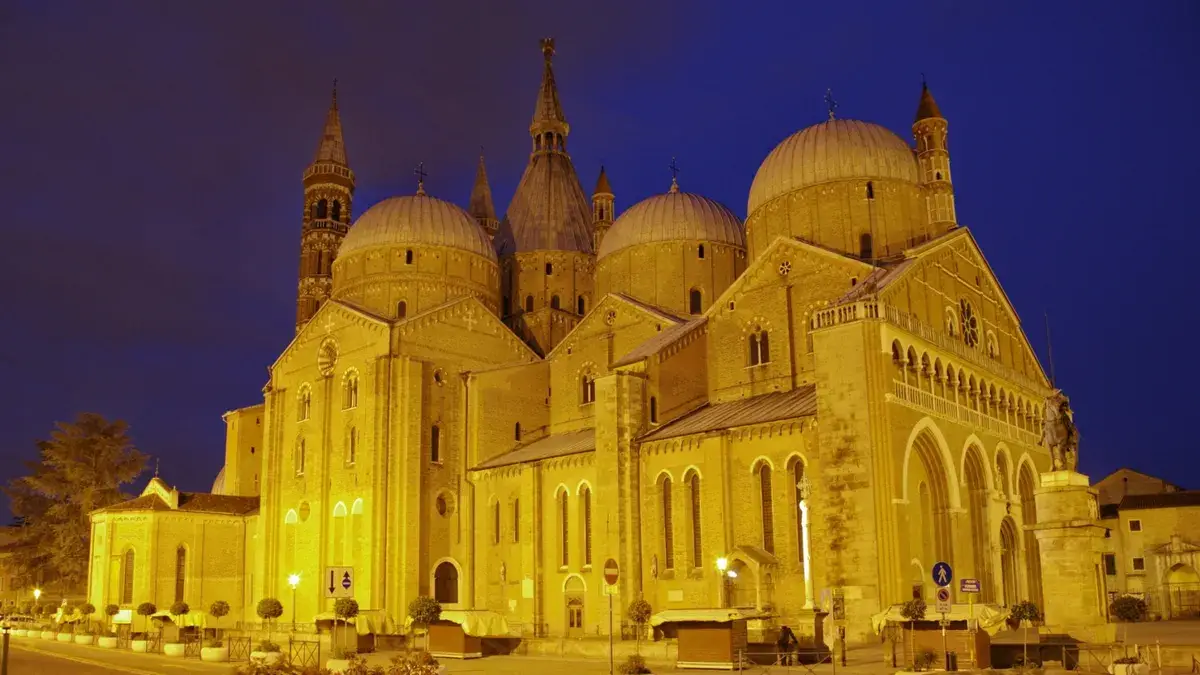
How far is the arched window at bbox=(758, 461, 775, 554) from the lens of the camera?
34.9 m

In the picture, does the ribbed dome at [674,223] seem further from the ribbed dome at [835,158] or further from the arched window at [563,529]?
the arched window at [563,529]

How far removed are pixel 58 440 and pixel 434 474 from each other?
91.1 feet

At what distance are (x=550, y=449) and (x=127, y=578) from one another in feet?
75.8

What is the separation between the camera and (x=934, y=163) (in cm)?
4334

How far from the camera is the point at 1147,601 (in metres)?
52.0

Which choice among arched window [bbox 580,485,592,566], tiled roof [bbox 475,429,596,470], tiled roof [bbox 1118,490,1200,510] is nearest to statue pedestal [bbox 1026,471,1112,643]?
arched window [bbox 580,485,592,566]

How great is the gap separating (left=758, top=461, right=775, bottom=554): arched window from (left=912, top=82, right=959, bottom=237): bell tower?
13386mm

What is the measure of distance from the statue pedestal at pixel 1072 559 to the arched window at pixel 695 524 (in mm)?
13627

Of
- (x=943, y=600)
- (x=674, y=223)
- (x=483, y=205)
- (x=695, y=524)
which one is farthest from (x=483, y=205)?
(x=943, y=600)

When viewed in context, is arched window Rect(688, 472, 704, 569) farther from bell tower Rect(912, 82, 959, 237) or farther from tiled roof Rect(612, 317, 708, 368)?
bell tower Rect(912, 82, 959, 237)

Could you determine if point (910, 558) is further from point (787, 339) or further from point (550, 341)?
point (550, 341)

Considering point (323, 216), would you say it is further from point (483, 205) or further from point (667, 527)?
point (667, 527)

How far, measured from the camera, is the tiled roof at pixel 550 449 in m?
42.0

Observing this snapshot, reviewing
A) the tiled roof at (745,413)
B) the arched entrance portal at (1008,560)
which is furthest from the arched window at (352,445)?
the arched entrance portal at (1008,560)
